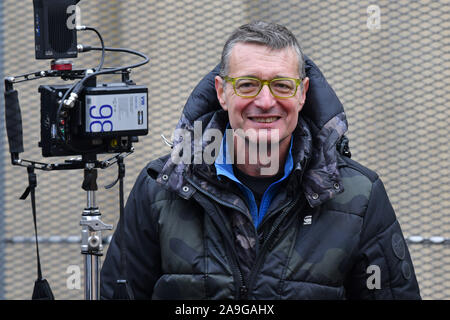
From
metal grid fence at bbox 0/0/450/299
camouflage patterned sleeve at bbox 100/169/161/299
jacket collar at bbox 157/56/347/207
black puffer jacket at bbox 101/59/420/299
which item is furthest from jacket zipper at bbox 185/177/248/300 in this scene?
metal grid fence at bbox 0/0/450/299

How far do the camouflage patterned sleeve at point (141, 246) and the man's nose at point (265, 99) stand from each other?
16.3 inches

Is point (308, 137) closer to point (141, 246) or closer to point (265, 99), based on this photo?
point (265, 99)

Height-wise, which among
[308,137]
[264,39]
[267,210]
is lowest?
A: [267,210]

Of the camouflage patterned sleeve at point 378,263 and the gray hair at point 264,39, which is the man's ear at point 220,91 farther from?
the camouflage patterned sleeve at point 378,263

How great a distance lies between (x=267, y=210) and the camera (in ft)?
8.13

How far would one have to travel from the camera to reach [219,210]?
2.46 m

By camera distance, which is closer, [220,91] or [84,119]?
[84,119]

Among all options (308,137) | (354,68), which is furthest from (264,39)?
(354,68)

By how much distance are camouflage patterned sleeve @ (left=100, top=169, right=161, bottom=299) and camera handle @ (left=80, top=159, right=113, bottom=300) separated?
0.30 feet

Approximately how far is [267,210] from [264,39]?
0.48 m

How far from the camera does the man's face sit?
2438 mm

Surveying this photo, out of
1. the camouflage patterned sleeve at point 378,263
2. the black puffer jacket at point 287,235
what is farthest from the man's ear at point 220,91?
the camouflage patterned sleeve at point 378,263

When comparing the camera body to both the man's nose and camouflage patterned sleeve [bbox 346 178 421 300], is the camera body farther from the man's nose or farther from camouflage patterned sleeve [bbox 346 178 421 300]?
camouflage patterned sleeve [bbox 346 178 421 300]
